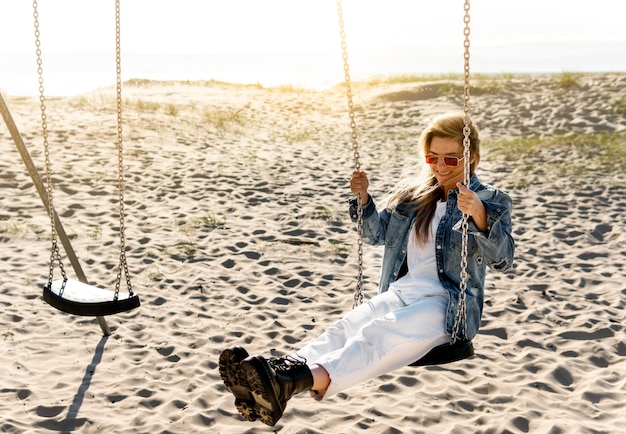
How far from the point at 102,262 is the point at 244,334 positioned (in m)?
2.08

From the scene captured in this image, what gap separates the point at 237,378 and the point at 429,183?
121cm

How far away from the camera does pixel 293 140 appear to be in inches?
491

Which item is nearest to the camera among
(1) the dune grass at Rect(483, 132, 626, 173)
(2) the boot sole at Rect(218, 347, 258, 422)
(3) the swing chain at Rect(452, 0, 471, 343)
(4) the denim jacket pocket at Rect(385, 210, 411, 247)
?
(2) the boot sole at Rect(218, 347, 258, 422)

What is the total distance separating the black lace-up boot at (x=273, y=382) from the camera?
7.82 ft

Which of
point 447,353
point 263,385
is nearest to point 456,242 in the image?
point 447,353

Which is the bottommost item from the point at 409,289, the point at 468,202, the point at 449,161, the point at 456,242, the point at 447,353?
the point at 447,353

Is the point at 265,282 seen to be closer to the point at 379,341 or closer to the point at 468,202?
the point at 379,341

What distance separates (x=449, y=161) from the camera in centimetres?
291

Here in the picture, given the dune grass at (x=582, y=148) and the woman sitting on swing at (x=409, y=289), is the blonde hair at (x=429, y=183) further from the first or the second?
the dune grass at (x=582, y=148)

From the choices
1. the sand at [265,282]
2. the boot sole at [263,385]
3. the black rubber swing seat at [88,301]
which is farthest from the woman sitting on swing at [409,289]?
the black rubber swing seat at [88,301]

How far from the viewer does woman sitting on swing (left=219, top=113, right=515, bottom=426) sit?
2.50m

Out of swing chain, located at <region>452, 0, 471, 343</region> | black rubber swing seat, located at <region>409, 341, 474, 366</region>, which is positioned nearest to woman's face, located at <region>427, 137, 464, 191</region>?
swing chain, located at <region>452, 0, 471, 343</region>

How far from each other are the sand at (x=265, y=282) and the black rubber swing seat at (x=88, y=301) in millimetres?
603

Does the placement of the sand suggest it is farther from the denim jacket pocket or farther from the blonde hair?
the blonde hair
